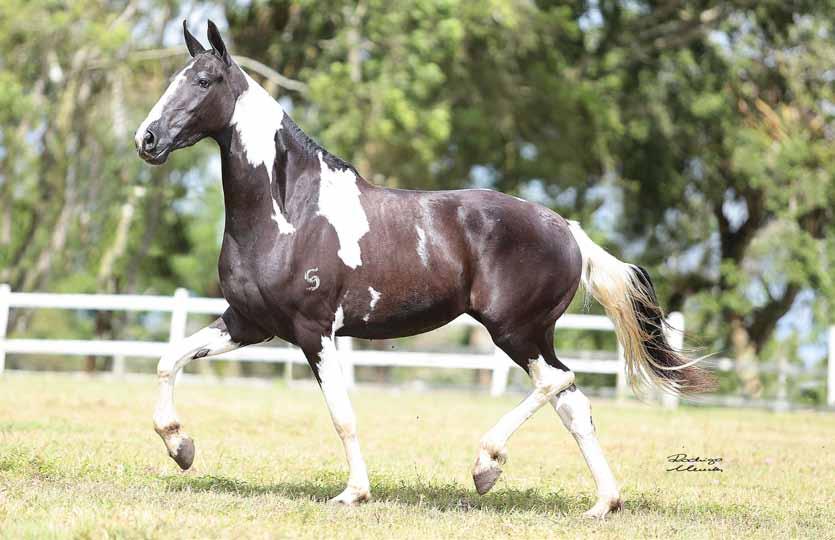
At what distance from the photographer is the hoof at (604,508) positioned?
6.56m

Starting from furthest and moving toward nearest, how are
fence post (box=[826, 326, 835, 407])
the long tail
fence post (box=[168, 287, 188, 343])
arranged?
fence post (box=[826, 326, 835, 407])
fence post (box=[168, 287, 188, 343])
the long tail

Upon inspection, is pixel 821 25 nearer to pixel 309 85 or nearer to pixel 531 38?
pixel 531 38

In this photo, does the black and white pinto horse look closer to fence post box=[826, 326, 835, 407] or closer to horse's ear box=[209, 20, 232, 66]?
horse's ear box=[209, 20, 232, 66]

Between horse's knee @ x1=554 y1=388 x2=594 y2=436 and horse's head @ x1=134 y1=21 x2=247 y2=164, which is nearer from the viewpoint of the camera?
horse's head @ x1=134 y1=21 x2=247 y2=164

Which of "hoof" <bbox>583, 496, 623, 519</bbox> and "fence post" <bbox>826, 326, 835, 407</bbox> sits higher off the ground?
"hoof" <bbox>583, 496, 623, 519</bbox>

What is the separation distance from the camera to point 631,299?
286 inches

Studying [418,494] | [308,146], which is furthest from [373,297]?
[418,494]

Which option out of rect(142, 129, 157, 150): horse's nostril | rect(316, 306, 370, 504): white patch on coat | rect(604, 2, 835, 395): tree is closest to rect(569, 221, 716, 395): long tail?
rect(316, 306, 370, 504): white patch on coat

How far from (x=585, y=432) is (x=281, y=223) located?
2146 millimetres

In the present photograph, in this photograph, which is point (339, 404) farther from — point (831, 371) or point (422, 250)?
point (831, 371)

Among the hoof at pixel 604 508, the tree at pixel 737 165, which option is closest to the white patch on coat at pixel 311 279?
the hoof at pixel 604 508

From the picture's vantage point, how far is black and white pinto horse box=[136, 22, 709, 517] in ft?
21.3

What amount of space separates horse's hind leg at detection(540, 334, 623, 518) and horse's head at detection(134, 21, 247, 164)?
233cm

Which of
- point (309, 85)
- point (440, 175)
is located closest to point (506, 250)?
point (309, 85)
